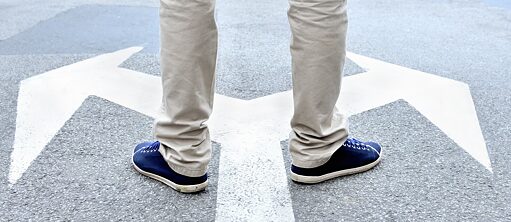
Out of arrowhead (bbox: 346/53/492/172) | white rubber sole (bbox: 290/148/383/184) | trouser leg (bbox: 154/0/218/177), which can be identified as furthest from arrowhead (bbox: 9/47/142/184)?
arrowhead (bbox: 346/53/492/172)

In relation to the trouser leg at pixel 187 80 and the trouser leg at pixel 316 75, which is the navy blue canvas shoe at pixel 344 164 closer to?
the trouser leg at pixel 316 75

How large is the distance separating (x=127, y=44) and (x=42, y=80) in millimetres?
665

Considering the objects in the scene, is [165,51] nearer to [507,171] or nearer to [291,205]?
[291,205]

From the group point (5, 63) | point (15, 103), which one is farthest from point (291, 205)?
point (5, 63)

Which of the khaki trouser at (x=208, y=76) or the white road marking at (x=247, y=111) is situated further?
the white road marking at (x=247, y=111)

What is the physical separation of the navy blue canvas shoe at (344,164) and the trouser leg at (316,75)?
0.02 m

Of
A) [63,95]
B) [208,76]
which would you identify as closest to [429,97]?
[208,76]

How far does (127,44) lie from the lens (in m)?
2.65

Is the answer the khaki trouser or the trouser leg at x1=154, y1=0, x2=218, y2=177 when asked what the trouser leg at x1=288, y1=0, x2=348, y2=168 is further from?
the trouser leg at x1=154, y1=0, x2=218, y2=177

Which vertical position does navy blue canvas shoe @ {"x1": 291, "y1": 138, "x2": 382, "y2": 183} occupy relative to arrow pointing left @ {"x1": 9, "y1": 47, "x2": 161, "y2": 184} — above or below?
above

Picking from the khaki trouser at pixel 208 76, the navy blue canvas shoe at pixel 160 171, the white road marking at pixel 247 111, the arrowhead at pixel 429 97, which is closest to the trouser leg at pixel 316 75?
the khaki trouser at pixel 208 76

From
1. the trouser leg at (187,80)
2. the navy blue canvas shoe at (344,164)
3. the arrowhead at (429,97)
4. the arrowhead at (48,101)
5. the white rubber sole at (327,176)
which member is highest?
the trouser leg at (187,80)

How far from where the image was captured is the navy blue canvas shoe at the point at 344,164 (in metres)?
1.28

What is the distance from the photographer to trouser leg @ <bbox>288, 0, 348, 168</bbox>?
45.8 inches
